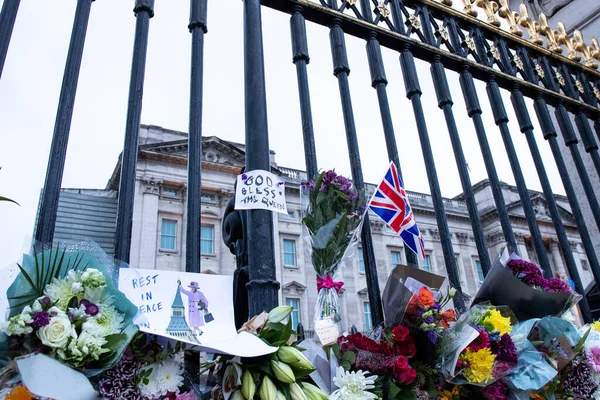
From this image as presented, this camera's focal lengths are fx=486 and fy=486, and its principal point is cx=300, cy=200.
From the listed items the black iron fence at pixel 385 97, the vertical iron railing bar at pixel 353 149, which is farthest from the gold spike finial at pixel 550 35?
the vertical iron railing bar at pixel 353 149

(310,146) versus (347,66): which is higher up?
(347,66)

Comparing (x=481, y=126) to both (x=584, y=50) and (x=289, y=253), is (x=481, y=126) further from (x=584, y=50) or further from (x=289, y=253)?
(x=289, y=253)

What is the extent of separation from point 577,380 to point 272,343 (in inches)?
73.3

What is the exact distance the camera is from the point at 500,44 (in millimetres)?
4332

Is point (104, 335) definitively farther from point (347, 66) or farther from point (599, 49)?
point (599, 49)

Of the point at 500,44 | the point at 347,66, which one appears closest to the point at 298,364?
the point at 347,66

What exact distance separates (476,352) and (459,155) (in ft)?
5.68

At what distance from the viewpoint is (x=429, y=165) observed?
3.29 m

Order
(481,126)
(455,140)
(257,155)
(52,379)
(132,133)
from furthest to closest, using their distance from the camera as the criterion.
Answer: (481,126) < (455,140) < (257,155) < (132,133) < (52,379)

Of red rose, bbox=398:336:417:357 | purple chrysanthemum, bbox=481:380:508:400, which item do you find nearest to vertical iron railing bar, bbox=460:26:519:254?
purple chrysanthemum, bbox=481:380:508:400

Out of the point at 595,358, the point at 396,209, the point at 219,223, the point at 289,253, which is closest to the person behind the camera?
the point at 595,358

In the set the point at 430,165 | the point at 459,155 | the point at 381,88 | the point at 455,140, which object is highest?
the point at 381,88

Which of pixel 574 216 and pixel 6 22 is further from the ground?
pixel 6 22

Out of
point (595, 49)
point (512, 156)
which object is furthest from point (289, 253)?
point (512, 156)
